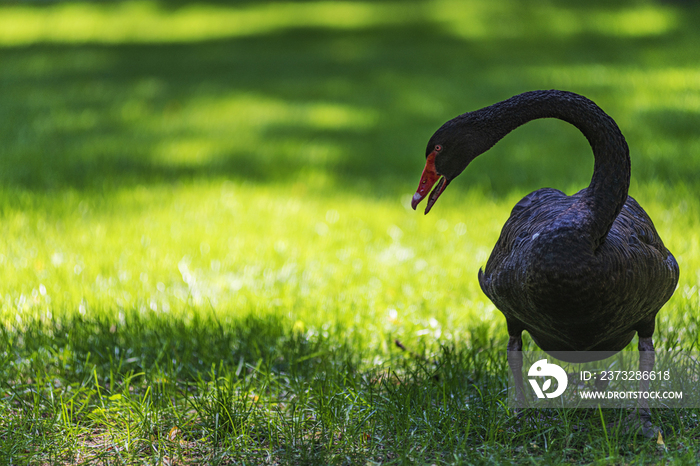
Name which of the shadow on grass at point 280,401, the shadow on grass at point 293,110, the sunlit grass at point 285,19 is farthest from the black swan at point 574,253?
the sunlit grass at point 285,19

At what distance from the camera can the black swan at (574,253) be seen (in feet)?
8.35

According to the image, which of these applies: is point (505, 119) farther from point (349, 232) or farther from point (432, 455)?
point (349, 232)

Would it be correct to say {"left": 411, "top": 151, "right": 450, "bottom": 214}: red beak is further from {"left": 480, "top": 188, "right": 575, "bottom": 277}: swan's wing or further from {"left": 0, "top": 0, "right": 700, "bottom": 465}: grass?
{"left": 0, "top": 0, "right": 700, "bottom": 465}: grass

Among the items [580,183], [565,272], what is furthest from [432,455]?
[580,183]

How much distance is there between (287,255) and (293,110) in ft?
19.8

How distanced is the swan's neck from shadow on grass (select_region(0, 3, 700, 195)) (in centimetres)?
443

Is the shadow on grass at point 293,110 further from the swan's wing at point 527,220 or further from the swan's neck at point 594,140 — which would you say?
→ the swan's neck at point 594,140

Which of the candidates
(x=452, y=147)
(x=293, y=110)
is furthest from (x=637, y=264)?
(x=293, y=110)

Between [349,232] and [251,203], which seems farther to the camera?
[251,203]

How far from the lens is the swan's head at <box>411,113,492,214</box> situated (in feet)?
9.58

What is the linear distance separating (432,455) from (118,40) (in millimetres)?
19529

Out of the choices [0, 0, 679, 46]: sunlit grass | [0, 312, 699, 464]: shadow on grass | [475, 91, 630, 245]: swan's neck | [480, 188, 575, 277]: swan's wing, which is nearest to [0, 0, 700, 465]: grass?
[0, 312, 699, 464]: shadow on grass

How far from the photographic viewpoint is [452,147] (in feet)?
9.61

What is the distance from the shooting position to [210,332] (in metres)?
4.05
